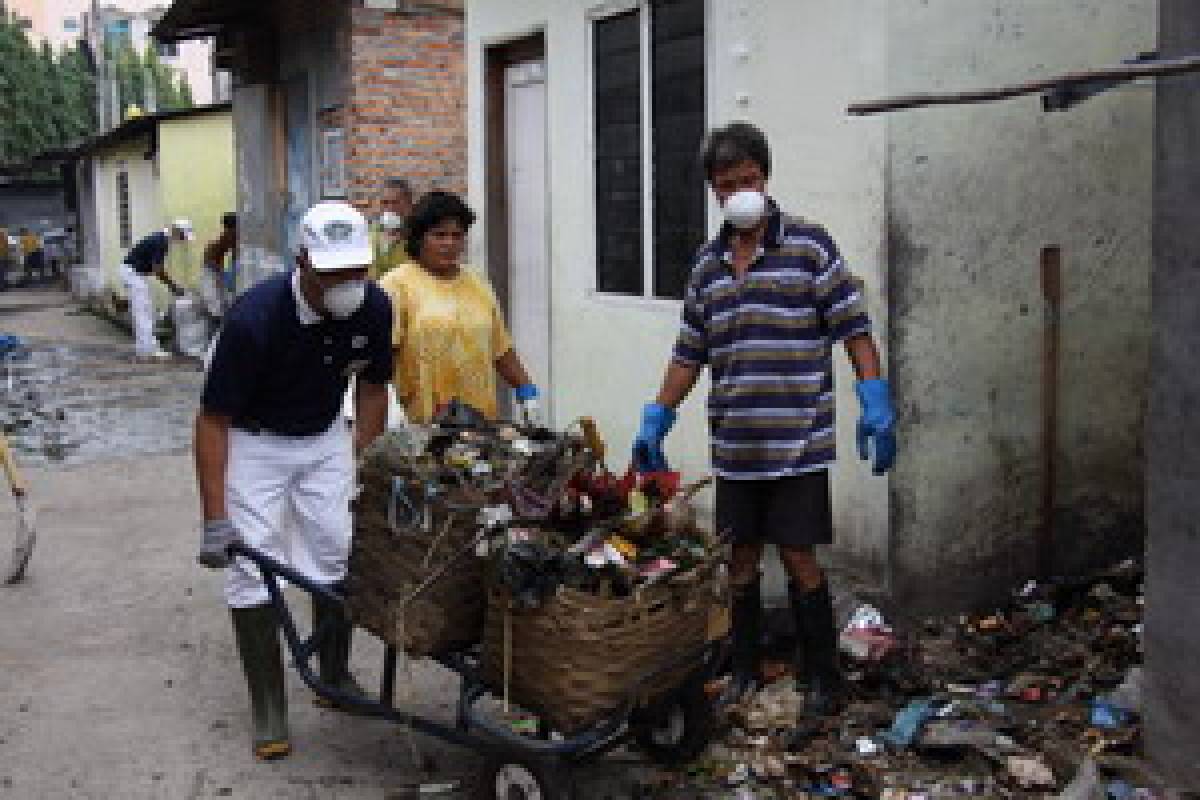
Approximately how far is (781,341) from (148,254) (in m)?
14.2

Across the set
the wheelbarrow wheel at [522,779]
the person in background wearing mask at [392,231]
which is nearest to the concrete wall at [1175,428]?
the wheelbarrow wheel at [522,779]

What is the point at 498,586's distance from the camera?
375cm

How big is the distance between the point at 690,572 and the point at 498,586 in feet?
1.79

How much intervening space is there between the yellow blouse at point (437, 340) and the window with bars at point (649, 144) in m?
1.77

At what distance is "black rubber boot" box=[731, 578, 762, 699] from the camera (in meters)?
4.89

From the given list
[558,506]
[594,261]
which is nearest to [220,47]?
[594,261]

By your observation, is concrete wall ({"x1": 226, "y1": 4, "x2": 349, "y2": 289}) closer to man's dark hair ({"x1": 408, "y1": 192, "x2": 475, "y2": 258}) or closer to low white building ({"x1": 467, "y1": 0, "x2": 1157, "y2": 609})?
low white building ({"x1": 467, "y1": 0, "x2": 1157, "y2": 609})

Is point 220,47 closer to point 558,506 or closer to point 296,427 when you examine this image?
point 296,427

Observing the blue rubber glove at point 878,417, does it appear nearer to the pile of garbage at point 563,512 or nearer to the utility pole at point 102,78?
the pile of garbage at point 563,512

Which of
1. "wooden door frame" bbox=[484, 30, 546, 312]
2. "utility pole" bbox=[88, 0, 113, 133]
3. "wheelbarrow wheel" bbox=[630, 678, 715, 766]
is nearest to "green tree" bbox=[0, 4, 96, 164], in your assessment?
"utility pole" bbox=[88, 0, 113, 133]

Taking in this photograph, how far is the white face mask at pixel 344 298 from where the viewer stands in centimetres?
424

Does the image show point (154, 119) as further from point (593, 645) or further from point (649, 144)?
point (593, 645)

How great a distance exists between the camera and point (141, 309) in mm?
17828

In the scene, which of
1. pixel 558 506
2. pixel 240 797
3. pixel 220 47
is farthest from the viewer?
pixel 220 47
